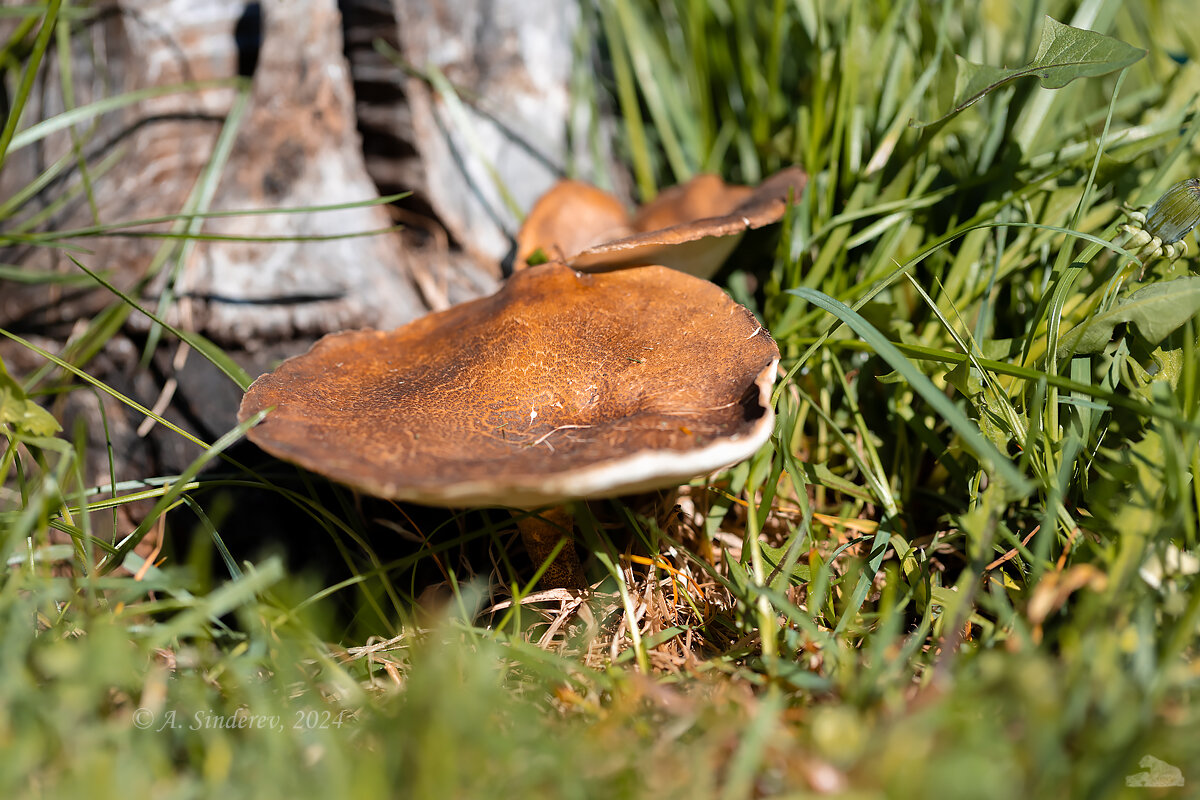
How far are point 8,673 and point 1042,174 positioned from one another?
114 inches

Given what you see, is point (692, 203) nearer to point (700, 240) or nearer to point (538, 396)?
point (700, 240)

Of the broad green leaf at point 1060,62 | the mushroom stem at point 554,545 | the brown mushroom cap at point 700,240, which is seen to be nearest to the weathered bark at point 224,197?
the brown mushroom cap at point 700,240

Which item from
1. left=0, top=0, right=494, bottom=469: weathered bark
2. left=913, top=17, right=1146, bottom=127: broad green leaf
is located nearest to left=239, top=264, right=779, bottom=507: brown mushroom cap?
left=0, top=0, right=494, bottom=469: weathered bark

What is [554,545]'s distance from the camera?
2.06 meters

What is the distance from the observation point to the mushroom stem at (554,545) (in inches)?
78.2

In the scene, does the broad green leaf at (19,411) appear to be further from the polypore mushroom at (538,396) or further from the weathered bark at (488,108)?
the weathered bark at (488,108)

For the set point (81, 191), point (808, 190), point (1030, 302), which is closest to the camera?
point (1030, 302)

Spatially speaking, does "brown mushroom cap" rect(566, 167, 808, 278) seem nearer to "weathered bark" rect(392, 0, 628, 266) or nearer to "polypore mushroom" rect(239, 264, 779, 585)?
"polypore mushroom" rect(239, 264, 779, 585)

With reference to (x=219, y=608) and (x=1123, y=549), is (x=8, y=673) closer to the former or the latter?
(x=219, y=608)

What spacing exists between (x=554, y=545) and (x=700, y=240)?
3.20 feet

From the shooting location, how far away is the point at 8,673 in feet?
4.01

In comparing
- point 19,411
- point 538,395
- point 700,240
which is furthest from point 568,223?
point 19,411

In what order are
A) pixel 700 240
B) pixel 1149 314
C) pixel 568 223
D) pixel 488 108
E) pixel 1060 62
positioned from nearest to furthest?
pixel 1149 314 < pixel 1060 62 < pixel 700 240 < pixel 568 223 < pixel 488 108

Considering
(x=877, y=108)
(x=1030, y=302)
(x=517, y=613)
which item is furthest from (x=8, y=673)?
(x=877, y=108)
